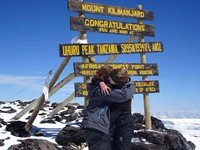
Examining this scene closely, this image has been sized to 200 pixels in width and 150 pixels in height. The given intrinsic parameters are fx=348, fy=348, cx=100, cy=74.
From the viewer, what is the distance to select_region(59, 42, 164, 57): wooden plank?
11242mm

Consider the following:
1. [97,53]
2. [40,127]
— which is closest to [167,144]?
[97,53]

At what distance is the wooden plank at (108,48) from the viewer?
1124 centimetres

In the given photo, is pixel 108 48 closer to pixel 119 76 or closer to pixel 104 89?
pixel 119 76

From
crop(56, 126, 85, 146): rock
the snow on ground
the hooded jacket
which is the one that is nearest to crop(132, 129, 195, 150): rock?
the snow on ground

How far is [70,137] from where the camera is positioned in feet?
35.1

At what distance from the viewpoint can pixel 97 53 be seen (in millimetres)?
11859

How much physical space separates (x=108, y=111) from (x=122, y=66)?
690 centimetres

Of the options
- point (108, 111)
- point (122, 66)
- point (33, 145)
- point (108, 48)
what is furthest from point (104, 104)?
point (122, 66)

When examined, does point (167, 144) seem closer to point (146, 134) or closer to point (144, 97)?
point (146, 134)

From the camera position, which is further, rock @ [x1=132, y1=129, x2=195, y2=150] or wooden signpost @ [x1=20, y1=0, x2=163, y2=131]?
wooden signpost @ [x1=20, y1=0, x2=163, y2=131]

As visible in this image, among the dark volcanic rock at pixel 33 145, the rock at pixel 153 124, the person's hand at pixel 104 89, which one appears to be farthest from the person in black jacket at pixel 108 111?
the rock at pixel 153 124

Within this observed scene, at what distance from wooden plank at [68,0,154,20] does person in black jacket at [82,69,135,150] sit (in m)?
6.24

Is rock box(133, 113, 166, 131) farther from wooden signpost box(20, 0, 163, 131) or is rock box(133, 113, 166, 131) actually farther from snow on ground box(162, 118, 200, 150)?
snow on ground box(162, 118, 200, 150)

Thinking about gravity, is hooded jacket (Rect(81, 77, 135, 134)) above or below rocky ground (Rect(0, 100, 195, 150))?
above
